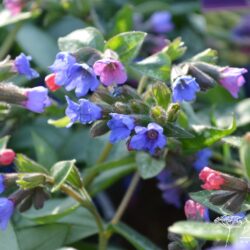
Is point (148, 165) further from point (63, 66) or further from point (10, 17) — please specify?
point (10, 17)

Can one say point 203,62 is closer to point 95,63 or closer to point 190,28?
point 95,63

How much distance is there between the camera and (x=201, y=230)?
64 centimetres

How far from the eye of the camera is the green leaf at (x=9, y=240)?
90 centimetres

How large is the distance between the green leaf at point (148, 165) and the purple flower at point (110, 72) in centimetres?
16

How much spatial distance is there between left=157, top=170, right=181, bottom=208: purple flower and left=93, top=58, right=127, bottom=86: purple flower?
280 millimetres

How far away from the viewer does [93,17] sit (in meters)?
1.33

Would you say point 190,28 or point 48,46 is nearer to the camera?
point 48,46

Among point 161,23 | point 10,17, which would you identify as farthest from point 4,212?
point 161,23

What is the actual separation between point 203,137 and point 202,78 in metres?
0.11

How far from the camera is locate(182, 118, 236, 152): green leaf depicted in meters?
1.01

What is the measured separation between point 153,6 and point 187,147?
24.2 inches

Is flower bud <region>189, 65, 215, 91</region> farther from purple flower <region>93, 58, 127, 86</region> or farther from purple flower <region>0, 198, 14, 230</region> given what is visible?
purple flower <region>0, 198, 14, 230</region>

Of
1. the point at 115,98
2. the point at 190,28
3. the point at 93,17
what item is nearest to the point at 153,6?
the point at 190,28

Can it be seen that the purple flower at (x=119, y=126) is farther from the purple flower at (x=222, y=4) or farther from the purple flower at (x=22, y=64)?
the purple flower at (x=222, y=4)
